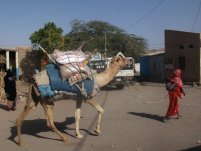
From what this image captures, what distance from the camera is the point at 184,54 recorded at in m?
35.0

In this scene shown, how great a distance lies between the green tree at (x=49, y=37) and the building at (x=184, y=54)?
962 centimetres

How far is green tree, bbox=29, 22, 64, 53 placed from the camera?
3769 centimetres

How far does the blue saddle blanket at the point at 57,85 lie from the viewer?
32.8 ft

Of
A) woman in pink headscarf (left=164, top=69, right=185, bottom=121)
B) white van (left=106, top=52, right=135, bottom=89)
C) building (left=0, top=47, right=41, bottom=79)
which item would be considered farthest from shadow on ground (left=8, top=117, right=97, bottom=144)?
building (left=0, top=47, right=41, bottom=79)

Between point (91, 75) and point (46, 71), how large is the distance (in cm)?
111

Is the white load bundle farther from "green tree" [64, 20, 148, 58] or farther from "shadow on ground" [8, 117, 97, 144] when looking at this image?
"green tree" [64, 20, 148, 58]

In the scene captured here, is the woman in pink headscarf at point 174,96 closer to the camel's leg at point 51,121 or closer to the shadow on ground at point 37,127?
the shadow on ground at point 37,127

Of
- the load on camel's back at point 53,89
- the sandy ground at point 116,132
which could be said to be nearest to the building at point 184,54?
the sandy ground at point 116,132

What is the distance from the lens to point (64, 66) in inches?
403

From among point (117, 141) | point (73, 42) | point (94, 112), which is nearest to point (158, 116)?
point (94, 112)

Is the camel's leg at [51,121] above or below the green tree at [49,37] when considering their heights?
below

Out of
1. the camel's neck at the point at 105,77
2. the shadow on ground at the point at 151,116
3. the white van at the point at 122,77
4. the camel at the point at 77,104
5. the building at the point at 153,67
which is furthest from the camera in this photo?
the building at the point at 153,67

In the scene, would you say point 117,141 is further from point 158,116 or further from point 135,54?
point 135,54

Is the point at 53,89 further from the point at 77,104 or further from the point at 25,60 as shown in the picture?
the point at 25,60
